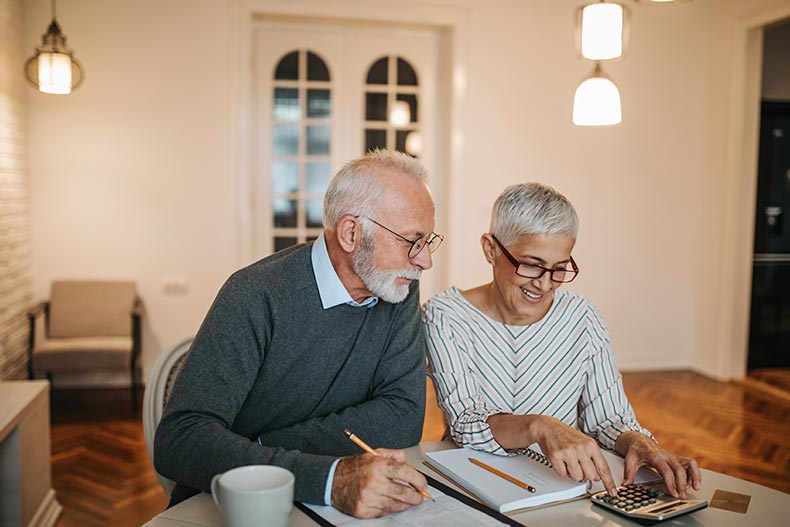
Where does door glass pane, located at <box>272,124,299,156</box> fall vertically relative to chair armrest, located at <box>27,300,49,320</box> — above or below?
above

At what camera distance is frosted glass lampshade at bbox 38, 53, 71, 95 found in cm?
452

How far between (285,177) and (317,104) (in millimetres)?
626

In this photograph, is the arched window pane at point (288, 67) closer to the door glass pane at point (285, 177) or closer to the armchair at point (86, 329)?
the door glass pane at point (285, 177)

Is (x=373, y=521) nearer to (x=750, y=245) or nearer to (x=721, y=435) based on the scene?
(x=721, y=435)

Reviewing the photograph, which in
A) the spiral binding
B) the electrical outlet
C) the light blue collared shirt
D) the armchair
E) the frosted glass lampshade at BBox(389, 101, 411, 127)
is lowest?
the armchair

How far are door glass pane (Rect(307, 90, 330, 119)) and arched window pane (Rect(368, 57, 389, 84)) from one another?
38 cm

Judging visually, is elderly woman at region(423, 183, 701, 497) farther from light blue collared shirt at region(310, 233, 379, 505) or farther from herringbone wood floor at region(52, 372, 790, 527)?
herringbone wood floor at region(52, 372, 790, 527)

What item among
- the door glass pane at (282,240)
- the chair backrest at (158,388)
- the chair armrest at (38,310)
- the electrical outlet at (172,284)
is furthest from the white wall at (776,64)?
the chair armrest at (38,310)

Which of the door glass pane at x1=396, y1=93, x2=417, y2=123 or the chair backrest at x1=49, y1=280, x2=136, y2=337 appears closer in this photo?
the chair backrest at x1=49, y1=280, x2=136, y2=337

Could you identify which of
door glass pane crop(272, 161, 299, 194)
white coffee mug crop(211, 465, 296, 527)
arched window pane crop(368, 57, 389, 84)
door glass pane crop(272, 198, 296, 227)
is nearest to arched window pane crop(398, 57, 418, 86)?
arched window pane crop(368, 57, 389, 84)

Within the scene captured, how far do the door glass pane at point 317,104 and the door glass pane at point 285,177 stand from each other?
0.42 m

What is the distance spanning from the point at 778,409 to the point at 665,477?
13.7 feet

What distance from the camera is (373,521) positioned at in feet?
4.14

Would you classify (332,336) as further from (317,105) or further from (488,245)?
(317,105)
